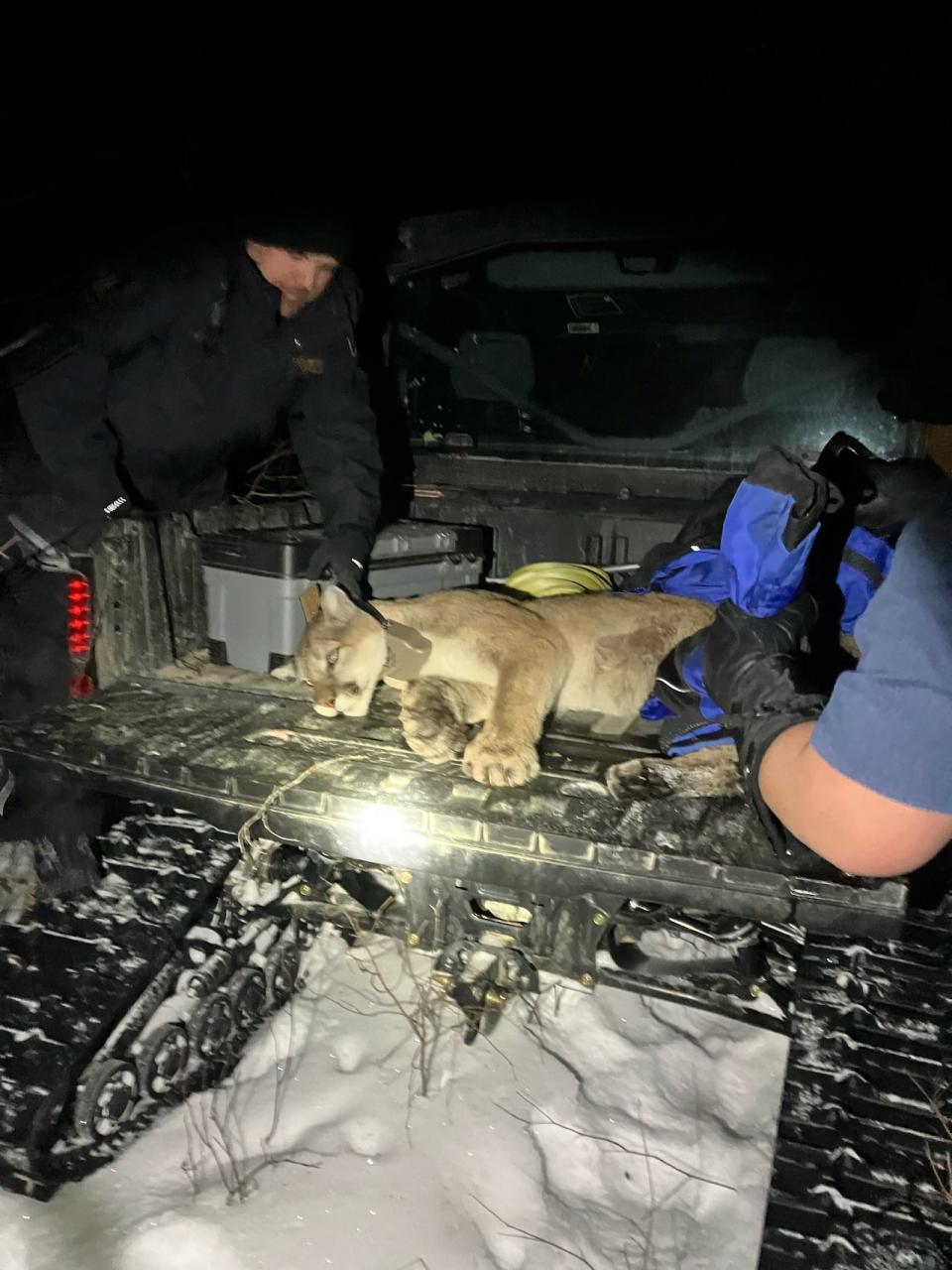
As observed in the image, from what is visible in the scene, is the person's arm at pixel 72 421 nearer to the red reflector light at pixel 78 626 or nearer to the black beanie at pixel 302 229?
the red reflector light at pixel 78 626

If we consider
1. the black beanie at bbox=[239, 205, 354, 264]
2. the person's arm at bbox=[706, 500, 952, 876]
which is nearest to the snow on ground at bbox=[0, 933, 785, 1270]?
the person's arm at bbox=[706, 500, 952, 876]

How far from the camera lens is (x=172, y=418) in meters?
3.29

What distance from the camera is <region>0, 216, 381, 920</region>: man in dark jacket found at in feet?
8.73

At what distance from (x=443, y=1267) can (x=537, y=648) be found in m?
1.69

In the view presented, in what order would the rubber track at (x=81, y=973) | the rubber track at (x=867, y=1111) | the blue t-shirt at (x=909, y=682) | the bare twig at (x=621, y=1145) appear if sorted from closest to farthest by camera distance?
the blue t-shirt at (x=909, y=682)
the rubber track at (x=867, y=1111)
the rubber track at (x=81, y=973)
the bare twig at (x=621, y=1145)

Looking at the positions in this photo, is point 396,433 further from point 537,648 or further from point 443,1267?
point 443,1267

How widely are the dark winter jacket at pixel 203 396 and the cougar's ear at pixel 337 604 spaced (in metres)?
0.34

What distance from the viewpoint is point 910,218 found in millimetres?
3145

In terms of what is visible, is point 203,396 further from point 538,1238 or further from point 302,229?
point 538,1238

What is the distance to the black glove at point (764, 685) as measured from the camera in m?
1.89

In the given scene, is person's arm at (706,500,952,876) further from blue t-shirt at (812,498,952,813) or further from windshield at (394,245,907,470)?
windshield at (394,245,907,470)

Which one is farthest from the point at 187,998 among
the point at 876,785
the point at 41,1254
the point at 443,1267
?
the point at 876,785

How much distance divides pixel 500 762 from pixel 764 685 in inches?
29.9

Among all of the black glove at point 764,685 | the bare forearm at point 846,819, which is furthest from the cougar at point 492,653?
the bare forearm at point 846,819
